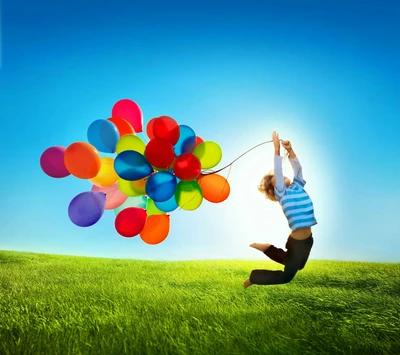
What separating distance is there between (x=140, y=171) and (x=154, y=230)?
693mm

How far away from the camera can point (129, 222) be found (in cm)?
434

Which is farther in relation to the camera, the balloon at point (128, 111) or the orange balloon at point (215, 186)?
the balloon at point (128, 111)

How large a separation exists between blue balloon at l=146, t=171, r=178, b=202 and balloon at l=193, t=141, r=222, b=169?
41 cm

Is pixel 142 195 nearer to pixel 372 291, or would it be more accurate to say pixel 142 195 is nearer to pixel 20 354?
pixel 20 354

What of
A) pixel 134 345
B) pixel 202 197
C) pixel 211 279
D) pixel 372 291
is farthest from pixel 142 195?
pixel 372 291

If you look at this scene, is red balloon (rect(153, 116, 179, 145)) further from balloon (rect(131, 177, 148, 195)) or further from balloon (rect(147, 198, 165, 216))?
balloon (rect(147, 198, 165, 216))

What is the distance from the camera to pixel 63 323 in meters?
3.97

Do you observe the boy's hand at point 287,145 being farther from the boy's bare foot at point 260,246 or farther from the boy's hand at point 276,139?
the boy's bare foot at point 260,246

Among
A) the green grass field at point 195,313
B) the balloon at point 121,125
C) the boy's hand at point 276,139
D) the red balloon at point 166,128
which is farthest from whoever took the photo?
the balloon at point 121,125

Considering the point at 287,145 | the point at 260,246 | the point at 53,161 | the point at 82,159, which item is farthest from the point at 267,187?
the point at 53,161

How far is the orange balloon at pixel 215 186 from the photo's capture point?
442cm

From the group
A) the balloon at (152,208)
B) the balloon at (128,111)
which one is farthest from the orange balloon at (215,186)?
the balloon at (128,111)

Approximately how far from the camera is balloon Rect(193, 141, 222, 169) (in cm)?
446

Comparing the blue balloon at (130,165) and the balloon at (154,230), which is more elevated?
the blue balloon at (130,165)
